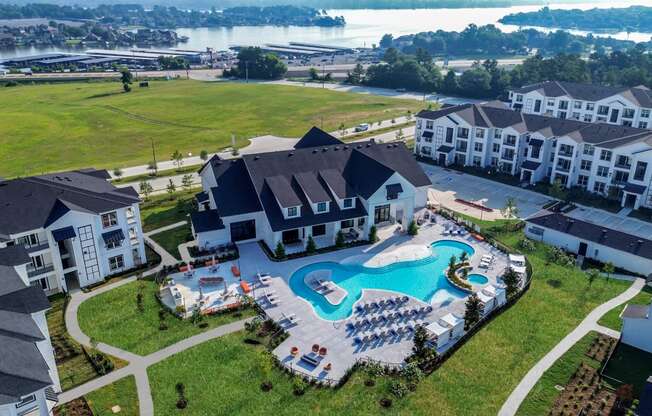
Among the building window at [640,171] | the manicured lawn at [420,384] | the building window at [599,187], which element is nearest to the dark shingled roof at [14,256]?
the manicured lawn at [420,384]

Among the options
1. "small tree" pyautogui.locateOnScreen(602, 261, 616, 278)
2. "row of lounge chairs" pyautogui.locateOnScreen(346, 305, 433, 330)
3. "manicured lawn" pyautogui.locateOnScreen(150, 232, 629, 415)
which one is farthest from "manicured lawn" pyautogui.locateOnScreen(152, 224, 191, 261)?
"small tree" pyautogui.locateOnScreen(602, 261, 616, 278)

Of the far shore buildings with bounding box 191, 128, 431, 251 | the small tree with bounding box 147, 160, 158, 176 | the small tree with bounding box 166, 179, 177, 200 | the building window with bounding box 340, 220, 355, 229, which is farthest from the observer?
the small tree with bounding box 147, 160, 158, 176

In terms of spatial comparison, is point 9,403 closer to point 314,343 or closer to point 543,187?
point 314,343

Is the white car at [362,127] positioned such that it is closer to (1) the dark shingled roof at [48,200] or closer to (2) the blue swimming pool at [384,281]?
(2) the blue swimming pool at [384,281]

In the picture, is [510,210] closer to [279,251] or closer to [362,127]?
[279,251]

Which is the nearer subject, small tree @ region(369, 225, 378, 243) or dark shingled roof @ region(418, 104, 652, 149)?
small tree @ region(369, 225, 378, 243)

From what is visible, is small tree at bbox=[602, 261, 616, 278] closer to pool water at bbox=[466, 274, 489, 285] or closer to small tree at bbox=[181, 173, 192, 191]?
pool water at bbox=[466, 274, 489, 285]
